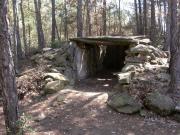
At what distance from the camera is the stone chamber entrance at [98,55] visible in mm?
13683

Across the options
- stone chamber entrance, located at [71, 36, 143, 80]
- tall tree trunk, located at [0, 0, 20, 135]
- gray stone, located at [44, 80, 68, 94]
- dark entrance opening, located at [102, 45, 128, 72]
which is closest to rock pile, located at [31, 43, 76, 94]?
gray stone, located at [44, 80, 68, 94]

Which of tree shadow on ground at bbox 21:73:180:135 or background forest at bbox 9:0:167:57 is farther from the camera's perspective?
background forest at bbox 9:0:167:57

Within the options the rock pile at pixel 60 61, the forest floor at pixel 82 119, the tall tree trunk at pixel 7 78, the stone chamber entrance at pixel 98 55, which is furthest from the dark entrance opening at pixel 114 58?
the tall tree trunk at pixel 7 78

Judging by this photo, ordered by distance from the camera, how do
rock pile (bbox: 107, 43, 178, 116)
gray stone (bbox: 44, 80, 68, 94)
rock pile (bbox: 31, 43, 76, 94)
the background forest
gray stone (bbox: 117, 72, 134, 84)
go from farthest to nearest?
the background forest, rock pile (bbox: 31, 43, 76, 94), gray stone (bbox: 44, 80, 68, 94), gray stone (bbox: 117, 72, 134, 84), rock pile (bbox: 107, 43, 178, 116)

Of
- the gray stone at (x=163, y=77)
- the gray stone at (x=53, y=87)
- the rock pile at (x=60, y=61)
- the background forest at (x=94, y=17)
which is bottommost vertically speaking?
the gray stone at (x=53, y=87)

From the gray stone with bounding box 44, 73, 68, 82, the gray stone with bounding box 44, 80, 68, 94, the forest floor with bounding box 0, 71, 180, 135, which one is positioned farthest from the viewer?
the gray stone with bounding box 44, 73, 68, 82

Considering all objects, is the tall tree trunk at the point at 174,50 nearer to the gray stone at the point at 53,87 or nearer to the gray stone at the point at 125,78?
the gray stone at the point at 125,78

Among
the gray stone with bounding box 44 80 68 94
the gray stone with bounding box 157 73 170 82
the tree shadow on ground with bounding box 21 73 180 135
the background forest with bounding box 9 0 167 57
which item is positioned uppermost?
the background forest with bounding box 9 0 167 57

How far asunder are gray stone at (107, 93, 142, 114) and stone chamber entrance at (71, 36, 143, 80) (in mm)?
3814

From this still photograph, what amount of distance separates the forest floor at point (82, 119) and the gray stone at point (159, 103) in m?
0.22

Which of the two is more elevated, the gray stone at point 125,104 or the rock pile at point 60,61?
the rock pile at point 60,61

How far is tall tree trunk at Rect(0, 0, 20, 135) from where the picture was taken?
21.1 feet

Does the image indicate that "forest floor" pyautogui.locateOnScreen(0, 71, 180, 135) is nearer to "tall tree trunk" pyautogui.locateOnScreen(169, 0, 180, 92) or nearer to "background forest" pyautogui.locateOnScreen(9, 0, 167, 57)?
"tall tree trunk" pyautogui.locateOnScreen(169, 0, 180, 92)

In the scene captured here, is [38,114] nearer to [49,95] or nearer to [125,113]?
[49,95]
